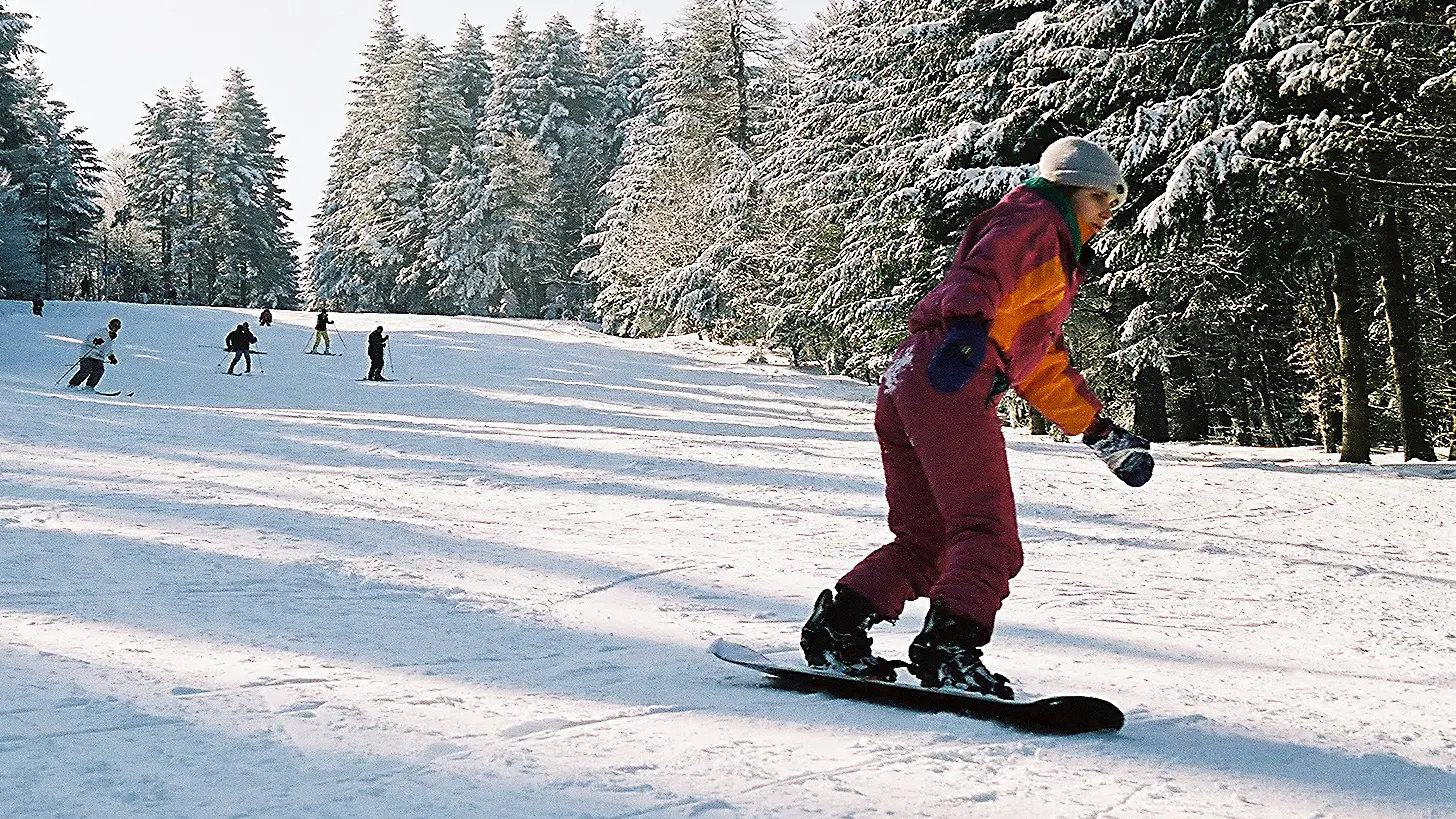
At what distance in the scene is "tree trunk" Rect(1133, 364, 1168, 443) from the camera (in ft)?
67.7

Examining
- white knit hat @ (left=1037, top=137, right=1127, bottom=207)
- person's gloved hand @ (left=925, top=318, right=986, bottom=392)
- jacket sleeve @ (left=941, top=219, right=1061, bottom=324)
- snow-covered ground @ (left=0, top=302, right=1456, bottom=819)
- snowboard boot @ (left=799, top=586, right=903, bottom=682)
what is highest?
white knit hat @ (left=1037, top=137, right=1127, bottom=207)

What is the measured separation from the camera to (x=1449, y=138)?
12.3 meters

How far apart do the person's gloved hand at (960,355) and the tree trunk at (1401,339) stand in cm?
1306

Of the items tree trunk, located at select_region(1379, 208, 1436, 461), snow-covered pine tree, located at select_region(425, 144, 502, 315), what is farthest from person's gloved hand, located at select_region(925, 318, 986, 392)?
snow-covered pine tree, located at select_region(425, 144, 502, 315)

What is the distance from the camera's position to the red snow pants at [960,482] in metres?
3.25

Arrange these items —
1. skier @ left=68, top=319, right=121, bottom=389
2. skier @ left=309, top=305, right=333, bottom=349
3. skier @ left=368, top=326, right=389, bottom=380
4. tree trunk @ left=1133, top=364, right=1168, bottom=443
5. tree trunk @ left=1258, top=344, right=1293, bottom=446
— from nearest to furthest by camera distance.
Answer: skier @ left=68, top=319, right=121, bottom=389, tree trunk @ left=1133, top=364, right=1168, bottom=443, skier @ left=368, top=326, right=389, bottom=380, tree trunk @ left=1258, top=344, right=1293, bottom=446, skier @ left=309, top=305, right=333, bottom=349

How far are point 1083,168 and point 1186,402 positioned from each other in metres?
23.8

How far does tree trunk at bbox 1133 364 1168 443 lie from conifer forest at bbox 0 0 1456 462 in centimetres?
9

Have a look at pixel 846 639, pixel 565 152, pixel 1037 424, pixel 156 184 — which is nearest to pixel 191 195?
pixel 156 184

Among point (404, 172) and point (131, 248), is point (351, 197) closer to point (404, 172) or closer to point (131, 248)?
point (404, 172)

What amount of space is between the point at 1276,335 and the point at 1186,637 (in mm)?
22563

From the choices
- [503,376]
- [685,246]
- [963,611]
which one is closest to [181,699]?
[963,611]

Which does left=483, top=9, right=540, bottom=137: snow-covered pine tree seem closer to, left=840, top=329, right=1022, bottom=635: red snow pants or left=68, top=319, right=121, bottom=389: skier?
left=68, top=319, right=121, bottom=389: skier

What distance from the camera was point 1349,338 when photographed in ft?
47.3
